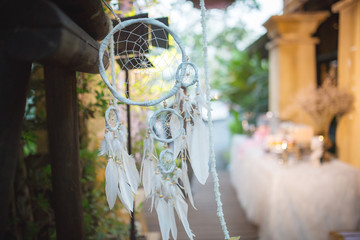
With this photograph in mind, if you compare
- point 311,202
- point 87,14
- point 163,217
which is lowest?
point 311,202

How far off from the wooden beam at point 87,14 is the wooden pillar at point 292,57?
3.25 metres

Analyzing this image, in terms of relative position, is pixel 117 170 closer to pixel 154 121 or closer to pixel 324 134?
pixel 154 121

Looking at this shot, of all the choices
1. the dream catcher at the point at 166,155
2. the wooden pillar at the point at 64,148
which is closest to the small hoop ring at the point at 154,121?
the dream catcher at the point at 166,155

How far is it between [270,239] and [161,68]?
2.13m

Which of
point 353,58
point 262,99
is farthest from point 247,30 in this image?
point 353,58

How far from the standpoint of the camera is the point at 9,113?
746 millimetres

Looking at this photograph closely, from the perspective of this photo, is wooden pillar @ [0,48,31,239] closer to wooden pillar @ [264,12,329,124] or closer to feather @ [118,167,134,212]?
feather @ [118,167,134,212]

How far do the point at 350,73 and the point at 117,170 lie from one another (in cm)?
286

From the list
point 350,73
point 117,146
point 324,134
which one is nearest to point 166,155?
point 117,146

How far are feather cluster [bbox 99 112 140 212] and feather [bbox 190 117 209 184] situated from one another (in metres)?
0.22

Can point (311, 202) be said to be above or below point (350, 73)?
below

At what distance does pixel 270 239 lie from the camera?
246 cm

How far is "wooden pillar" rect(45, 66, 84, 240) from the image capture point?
1000mm

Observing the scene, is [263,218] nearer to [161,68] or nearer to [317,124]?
[317,124]
